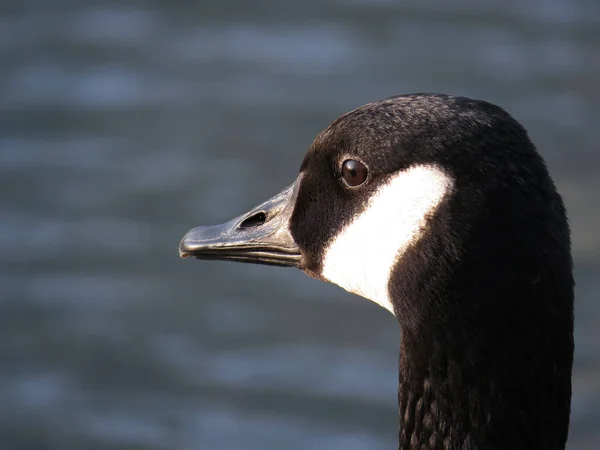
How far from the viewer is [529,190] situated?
3385 millimetres

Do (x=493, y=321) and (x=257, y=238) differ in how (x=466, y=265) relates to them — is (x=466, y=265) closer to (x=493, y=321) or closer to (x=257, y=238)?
(x=493, y=321)

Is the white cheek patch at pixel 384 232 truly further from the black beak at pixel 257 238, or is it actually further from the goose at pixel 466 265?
the black beak at pixel 257 238

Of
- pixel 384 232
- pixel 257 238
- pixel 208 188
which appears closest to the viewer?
pixel 384 232

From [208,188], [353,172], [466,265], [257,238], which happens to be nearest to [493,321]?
[466,265]

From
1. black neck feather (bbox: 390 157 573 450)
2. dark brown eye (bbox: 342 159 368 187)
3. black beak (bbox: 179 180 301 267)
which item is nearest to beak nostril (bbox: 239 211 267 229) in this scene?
black beak (bbox: 179 180 301 267)

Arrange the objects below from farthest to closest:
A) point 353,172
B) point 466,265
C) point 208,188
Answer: point 208,188 → point 353,172 → point 466,265

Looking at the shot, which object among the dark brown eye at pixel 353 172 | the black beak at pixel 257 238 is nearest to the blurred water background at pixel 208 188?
the black beak at pixel 257 238

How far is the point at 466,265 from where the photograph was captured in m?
3.42

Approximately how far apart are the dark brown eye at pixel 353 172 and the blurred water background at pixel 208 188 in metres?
3.14

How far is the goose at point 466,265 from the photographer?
3.39 m

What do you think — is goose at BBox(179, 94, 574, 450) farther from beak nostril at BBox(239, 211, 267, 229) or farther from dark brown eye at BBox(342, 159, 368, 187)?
beak nostril at BBox(239, 211, 267, 229)

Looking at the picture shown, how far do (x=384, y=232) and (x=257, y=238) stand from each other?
2.32 feet

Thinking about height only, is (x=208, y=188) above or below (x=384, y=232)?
above

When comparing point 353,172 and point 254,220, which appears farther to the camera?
point 254,220
